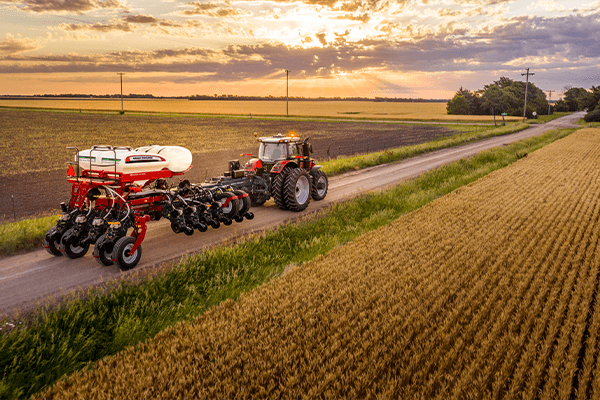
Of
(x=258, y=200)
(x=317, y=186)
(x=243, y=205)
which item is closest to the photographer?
(x=243, y=205)

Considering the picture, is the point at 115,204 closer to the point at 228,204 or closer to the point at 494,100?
the point at 228,204

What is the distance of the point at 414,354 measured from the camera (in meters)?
5.93

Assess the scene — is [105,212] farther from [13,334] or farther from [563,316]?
[563,316]

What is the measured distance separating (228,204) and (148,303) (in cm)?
610

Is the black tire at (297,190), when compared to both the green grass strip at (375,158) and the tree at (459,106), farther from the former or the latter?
the tree at (459,106)

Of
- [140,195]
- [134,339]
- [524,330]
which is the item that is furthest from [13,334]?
[524,330]

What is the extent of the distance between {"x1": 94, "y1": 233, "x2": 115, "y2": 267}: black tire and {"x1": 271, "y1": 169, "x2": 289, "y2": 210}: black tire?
Result: 6.51 m

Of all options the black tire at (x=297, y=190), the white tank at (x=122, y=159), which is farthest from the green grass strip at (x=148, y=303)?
the white tank at (x=122, y=159)

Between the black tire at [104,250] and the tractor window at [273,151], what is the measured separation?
24.6ft

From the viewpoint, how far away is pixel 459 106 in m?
126

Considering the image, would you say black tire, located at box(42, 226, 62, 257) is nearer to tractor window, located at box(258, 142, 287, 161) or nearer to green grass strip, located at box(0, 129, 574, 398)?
green grass strip, located at box(0, 129, 574, 398)

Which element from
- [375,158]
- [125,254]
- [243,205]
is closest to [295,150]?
[243,205]

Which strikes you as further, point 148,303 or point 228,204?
point 228,204

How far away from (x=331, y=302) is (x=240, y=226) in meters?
6.53
